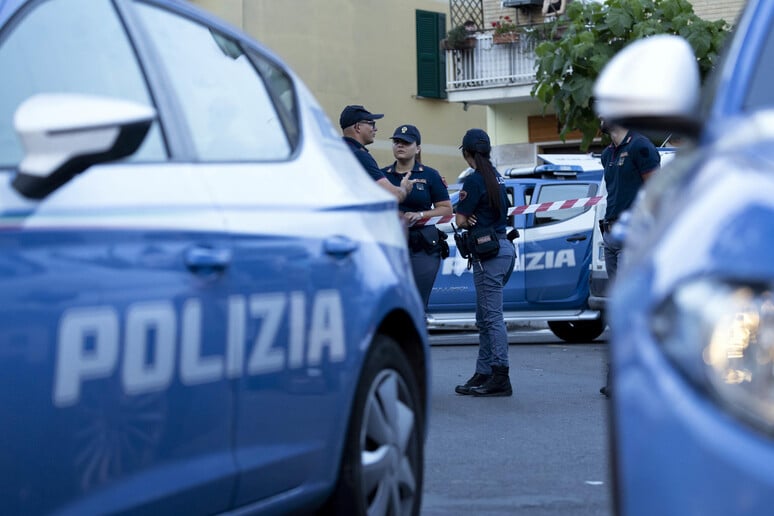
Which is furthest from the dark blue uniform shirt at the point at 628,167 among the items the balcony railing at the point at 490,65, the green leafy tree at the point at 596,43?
the balcony railing at the point at 490,65

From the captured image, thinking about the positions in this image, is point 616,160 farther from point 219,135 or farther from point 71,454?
point 71,454

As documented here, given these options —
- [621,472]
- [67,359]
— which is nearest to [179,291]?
[67,359]

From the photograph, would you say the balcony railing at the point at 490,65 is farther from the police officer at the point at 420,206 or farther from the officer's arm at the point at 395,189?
the officer's arm at the point at 395,189

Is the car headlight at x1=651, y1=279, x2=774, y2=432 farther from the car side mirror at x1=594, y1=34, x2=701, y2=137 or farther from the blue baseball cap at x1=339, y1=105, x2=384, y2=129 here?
the blue baseball cap at x1=339, y1=105, x2=384, y2=129

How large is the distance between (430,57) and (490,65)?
3235 millimetres

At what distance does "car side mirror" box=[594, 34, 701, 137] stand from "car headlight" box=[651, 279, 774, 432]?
2.10 feet

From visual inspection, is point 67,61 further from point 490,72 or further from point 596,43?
point 490,72

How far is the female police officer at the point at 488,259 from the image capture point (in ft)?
34.1

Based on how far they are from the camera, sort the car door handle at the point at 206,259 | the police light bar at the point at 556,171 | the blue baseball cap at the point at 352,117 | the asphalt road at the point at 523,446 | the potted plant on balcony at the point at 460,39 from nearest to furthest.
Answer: the car door handle at the point at 206,259, the asphalt road at the point at 523,446, the blue baseball cap at the point at 352,117, the police light bar at the point at 556,171, the potted plant on balcony at the point at 460,39

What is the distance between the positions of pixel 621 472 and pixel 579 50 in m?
21.8

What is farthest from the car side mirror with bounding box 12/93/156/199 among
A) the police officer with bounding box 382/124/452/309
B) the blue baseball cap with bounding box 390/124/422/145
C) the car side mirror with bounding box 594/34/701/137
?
the blue baseball cap with bounding box 390/124/422/145

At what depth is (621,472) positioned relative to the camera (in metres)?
2.63

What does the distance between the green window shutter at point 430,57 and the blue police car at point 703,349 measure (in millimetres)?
31813

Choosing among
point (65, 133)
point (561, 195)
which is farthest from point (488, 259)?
point (65, 133)
